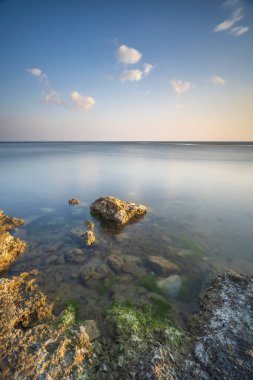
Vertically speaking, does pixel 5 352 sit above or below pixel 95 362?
above

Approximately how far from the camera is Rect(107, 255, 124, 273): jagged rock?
724cm

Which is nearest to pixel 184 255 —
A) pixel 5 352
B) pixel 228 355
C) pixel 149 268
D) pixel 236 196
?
pixel 149 268

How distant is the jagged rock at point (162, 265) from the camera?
23.8ft

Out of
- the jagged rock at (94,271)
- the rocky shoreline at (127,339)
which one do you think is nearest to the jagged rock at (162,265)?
the rocky shoreline at (127,339)

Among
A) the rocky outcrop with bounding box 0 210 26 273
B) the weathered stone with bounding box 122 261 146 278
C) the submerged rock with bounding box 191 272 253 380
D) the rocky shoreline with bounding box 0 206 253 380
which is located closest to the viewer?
the rocky shoreline with bounding box 0 206 253 380

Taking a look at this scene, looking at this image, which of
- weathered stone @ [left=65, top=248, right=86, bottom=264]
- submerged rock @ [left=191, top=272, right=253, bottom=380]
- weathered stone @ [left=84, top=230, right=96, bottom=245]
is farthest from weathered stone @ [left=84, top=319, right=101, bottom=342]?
weathered stone @ [left=84, top=230, right=96, bottom=245]

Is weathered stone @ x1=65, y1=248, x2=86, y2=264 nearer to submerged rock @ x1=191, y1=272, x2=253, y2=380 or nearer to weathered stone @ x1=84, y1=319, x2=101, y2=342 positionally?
weathered stone @ x1=84, y1=319, x2=101, y2=342

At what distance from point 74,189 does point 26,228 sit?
9516 mm

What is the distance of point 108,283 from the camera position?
21.5ft

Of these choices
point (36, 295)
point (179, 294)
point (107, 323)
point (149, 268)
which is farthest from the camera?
point (149, 268)

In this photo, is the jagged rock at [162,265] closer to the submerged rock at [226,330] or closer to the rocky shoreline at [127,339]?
the rocky shoreline at [127,339]

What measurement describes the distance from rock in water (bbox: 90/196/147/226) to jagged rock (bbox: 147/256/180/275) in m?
3.51

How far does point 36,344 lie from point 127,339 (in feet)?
6.39

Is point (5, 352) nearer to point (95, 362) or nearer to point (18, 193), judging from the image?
point (95, 362)
